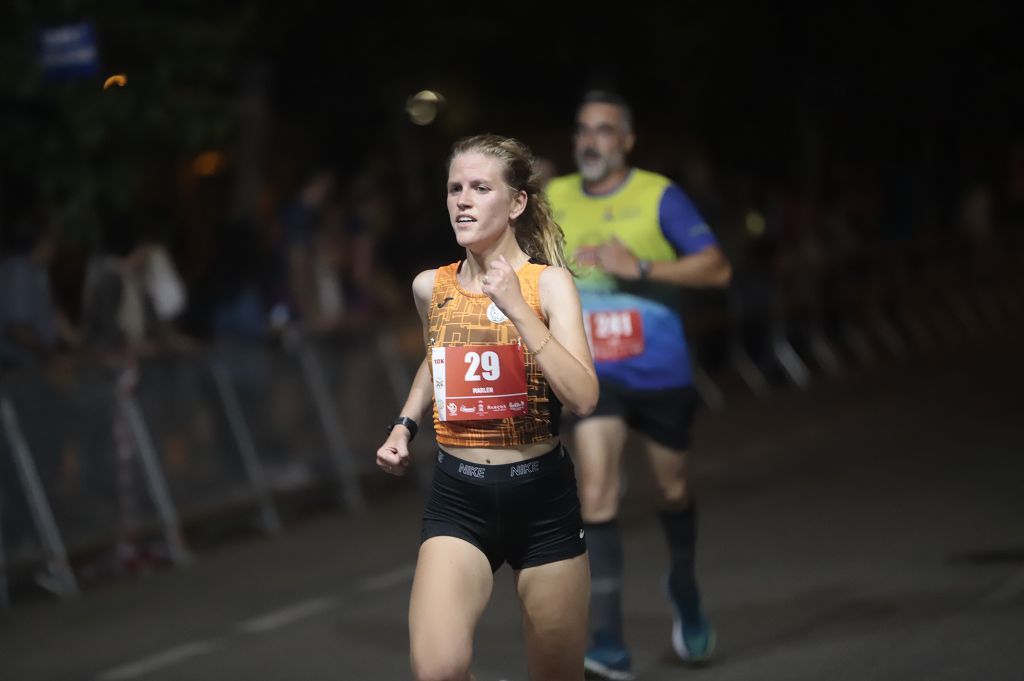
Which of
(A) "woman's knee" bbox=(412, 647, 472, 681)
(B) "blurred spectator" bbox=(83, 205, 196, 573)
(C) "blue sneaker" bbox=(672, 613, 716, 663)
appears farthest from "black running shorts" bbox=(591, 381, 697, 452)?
(B) "blurred spectator" bbox=(83, 205, 196, 573)

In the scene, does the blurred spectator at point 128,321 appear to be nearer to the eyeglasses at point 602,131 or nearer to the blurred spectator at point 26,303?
the blurred spectator at point 26,303

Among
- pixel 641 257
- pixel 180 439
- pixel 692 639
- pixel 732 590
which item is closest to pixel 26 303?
Answer: pixel 180 439

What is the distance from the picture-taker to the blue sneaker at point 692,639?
297 inches

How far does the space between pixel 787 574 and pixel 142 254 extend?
4.69 metres

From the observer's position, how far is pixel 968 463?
13289 millimetres

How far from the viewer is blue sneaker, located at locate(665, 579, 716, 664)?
297 inches

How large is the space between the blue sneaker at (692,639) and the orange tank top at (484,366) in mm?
2270

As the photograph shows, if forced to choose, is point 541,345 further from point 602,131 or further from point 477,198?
point 602,131

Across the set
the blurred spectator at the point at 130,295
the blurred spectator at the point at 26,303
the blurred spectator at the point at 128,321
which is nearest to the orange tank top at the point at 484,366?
the blurred spectator at the point at 128,321

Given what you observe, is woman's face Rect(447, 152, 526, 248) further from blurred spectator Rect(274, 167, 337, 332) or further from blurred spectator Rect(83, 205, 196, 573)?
blurred spectator Rect(274, 167, 337, 332)

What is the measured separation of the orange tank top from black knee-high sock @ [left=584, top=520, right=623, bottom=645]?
1.75 meters

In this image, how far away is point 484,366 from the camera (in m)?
5.38

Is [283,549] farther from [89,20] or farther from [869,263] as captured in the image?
[869,263]

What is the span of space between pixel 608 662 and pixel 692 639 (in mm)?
503
